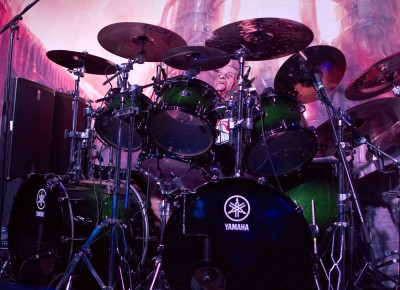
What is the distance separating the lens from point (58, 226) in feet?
10.6

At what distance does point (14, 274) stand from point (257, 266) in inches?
85.9

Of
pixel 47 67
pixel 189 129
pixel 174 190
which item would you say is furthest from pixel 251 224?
pixel 47 67

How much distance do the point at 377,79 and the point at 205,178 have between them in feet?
4.96

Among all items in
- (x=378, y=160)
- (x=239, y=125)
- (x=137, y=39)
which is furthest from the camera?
(x=137, y=39)

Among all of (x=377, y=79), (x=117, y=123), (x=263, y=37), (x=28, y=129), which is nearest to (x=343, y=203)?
(x=377, y=79)

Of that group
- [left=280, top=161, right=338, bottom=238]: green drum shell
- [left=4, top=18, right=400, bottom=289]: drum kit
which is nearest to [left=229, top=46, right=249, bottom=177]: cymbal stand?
[left=4, top=18, right=400, bottom=289]: drum kit

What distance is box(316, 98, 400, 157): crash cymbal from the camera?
10.3 feet

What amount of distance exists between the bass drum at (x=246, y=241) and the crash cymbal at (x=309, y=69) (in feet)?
3.77

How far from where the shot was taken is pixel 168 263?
109 inches

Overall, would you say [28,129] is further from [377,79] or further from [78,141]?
[377,79]

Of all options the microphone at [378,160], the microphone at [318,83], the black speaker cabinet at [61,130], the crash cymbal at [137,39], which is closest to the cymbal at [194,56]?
the crash cymbal at [137,39]

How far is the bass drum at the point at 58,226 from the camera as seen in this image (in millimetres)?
3199

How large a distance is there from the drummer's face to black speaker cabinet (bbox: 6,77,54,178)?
5.93 ft

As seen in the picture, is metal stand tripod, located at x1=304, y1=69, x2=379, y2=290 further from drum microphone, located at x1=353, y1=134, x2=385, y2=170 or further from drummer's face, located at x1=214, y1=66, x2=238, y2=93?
drummer's face, located at x1=214, y1=66, x2=238, y2=93
